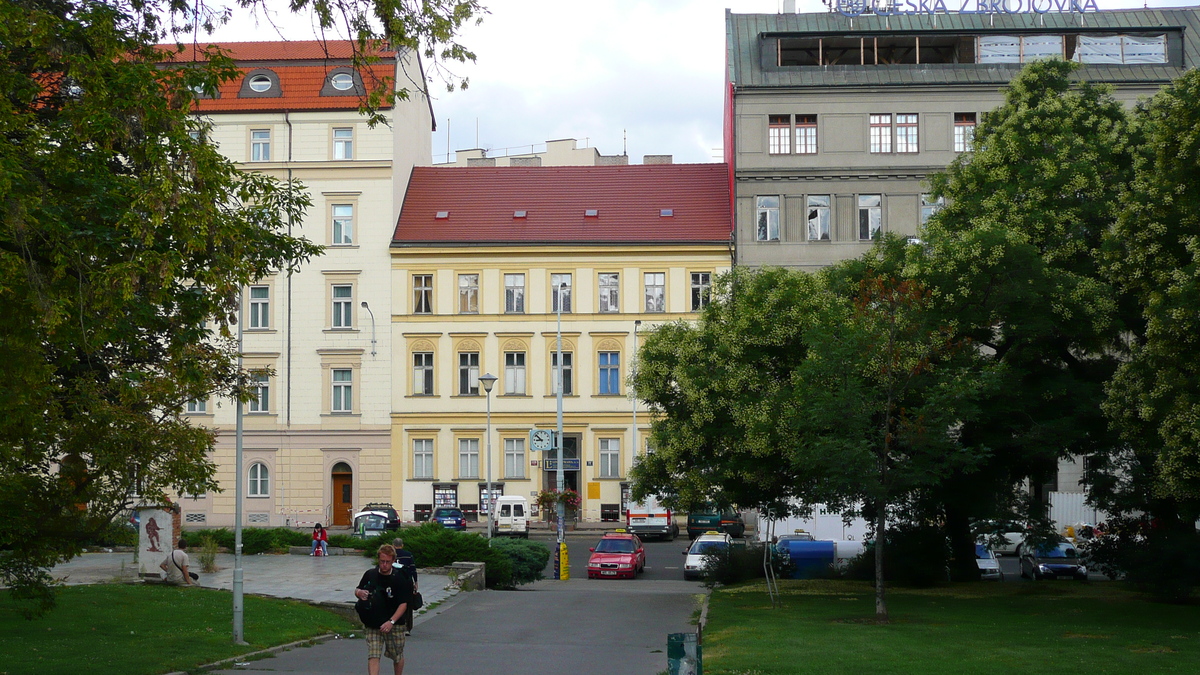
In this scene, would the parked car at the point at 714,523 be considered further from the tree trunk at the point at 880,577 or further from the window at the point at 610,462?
the tree trunk at the point at 880,577

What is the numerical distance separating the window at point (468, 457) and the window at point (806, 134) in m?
21.4

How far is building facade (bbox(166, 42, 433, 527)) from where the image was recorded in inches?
2495

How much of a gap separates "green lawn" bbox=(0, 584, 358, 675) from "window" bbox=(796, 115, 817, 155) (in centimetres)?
3791

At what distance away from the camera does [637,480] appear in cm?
3559

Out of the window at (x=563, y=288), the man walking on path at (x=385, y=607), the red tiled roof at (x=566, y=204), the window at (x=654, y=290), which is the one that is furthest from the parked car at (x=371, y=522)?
the man walking on path at (x=385, y=607)

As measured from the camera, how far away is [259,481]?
209ft

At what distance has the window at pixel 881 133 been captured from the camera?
5784cm

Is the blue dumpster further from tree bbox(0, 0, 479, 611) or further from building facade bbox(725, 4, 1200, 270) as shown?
tree bbox(0, 0, 479, 611)

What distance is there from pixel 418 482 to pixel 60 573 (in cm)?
3082

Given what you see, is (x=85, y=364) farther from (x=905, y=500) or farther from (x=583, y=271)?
(x=583, y=271)

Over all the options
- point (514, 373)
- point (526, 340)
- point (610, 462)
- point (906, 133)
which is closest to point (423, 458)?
point (514, 373)

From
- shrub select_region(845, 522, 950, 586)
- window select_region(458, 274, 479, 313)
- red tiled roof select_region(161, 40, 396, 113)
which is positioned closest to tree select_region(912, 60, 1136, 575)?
shrub select_region(845, 522, 950, 586)

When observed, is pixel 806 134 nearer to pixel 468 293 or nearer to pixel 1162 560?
pixel 468 293

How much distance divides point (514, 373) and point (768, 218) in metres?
15.1
